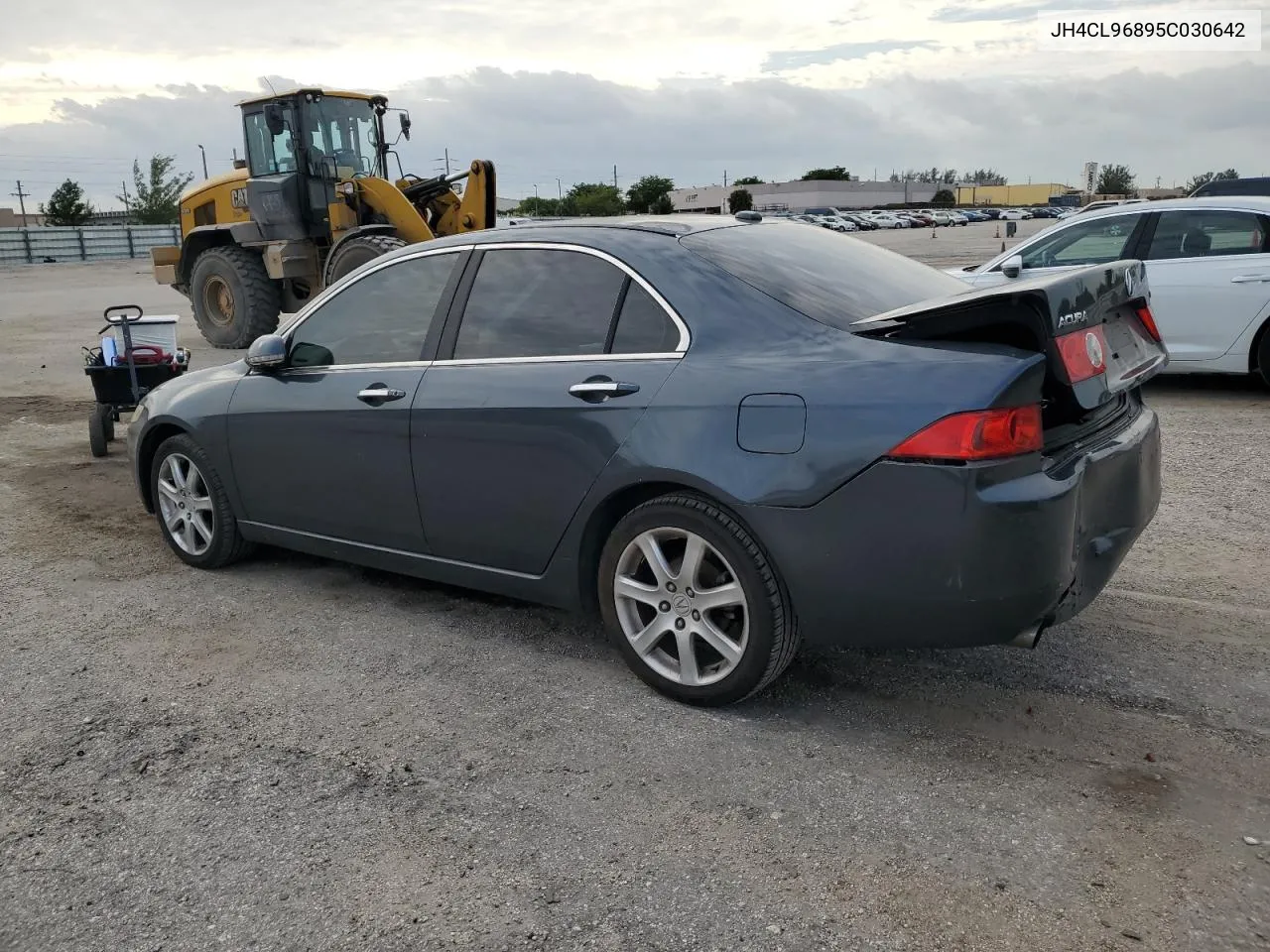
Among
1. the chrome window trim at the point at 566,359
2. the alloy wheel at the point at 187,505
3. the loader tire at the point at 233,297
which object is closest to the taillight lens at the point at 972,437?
the chrome window trim at the point at 566,359

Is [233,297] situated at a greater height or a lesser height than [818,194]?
lesser

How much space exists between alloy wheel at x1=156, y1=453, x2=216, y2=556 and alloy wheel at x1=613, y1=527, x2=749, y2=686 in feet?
8.17

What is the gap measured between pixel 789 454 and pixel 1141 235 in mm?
6996

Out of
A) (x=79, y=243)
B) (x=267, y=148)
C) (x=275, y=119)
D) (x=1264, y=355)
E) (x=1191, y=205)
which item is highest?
(x=275, y=119)

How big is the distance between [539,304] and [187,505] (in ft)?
7.75

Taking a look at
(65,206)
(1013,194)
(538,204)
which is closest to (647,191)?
(538,204)

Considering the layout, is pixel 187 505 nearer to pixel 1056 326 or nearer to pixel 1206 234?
pixel 1056 326

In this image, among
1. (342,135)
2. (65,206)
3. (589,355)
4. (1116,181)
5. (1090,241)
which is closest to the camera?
(589,355)

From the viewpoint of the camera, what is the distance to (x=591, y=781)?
335 centimetres

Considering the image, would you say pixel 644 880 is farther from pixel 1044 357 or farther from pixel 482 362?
pixel 482 362

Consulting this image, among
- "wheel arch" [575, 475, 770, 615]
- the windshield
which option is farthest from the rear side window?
the windshield

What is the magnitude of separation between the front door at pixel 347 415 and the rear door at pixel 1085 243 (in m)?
5.67

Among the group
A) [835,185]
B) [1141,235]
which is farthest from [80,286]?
[835,185]

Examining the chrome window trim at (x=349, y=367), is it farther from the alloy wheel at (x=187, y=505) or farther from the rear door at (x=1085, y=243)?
the rear door at (x=1085, y=243)
